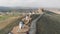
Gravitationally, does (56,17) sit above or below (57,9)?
below

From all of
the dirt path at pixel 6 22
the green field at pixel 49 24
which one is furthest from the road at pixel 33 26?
the dirt path at pixel 6 22

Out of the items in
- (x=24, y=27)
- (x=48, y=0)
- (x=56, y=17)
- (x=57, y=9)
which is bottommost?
(x=24, y=27)

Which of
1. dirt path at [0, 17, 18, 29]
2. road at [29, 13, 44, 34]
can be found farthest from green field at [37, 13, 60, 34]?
dirt path at [0, 17, 18, 29]

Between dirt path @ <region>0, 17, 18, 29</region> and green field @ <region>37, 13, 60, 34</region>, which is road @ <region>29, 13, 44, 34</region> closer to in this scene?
green field @ <region>37, 13, 60, 34</region>

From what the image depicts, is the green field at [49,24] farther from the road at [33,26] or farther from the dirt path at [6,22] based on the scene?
the dirt path at [6,22]

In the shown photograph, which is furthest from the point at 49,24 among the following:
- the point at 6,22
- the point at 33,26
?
the point at 6,22

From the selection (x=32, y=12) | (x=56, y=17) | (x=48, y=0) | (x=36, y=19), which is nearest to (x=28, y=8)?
(x=32, y=12)

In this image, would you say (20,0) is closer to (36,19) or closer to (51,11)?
(36,19)


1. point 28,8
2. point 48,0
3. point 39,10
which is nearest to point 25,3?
point 28,8

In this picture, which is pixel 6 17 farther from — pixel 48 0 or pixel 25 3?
A: pixel 48 0

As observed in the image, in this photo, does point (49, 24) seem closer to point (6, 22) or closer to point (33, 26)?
point (33, 26)
